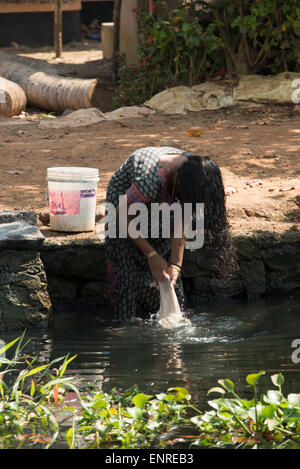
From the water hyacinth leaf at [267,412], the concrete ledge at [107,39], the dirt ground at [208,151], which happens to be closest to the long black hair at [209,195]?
the dirt ground at [208,151]

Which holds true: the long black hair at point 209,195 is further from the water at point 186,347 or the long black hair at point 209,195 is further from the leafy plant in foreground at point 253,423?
the leafy plant in foreground at point 253,423

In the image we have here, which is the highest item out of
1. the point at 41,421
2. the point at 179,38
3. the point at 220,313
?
the point at 179,38

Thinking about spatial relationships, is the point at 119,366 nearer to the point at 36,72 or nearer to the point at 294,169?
the point at 294,169

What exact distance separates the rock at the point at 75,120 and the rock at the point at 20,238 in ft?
13.6

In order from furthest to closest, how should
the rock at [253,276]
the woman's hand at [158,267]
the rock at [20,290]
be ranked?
the rock at [253,276], the rock at [20,290], the woman's hand at [158,267]

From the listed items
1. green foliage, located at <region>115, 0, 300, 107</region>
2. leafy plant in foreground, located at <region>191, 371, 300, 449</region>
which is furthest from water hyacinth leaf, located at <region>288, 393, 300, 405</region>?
green foliage, located at <region>115, 0, 300, 107</region>

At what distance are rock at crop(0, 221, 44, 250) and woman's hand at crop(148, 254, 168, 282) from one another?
0.79 metres

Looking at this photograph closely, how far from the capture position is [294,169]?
7.37 m

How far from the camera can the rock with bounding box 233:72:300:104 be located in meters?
9.80

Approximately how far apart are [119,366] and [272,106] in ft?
19.8

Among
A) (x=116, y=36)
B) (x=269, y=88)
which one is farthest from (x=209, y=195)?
(x=116, y=36)

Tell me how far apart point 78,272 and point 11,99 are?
5.16m

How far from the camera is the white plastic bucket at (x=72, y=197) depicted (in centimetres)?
564
